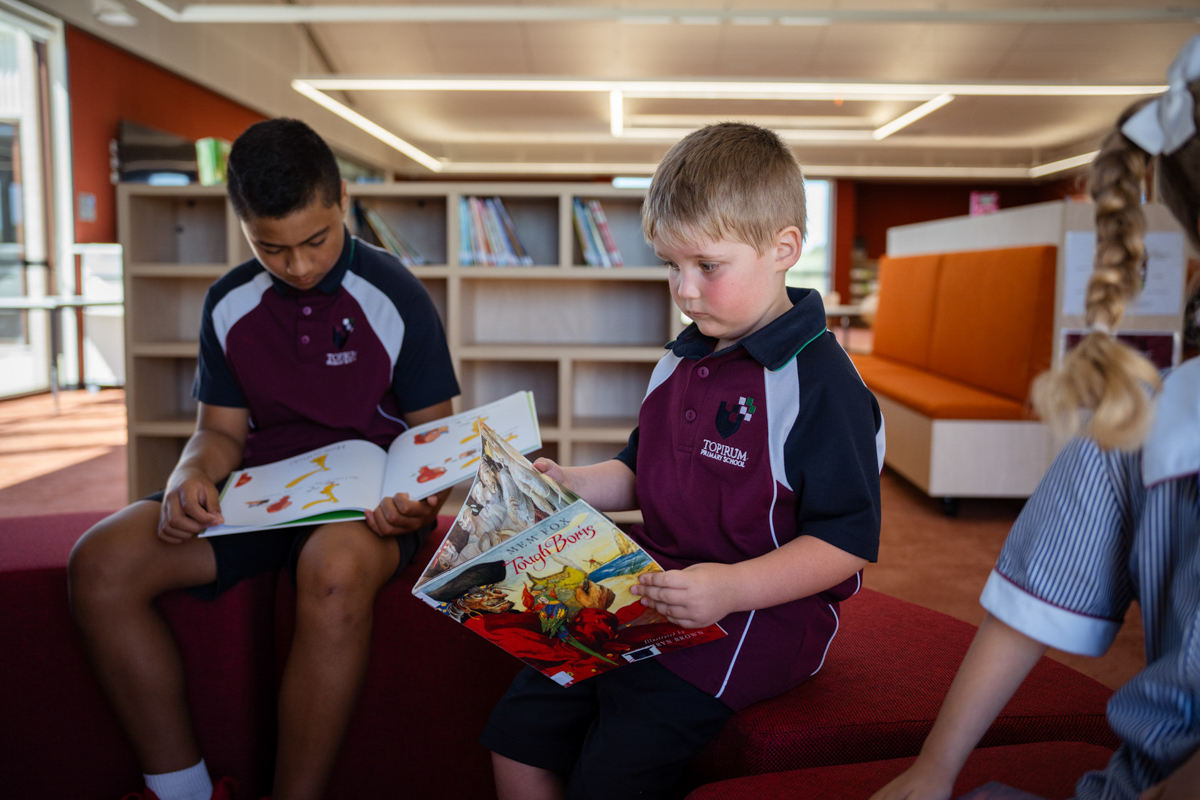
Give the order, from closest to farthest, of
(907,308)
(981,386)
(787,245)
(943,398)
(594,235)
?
1. (787,245)
2. (594,235)
3. (943,398)
4. (981,386)
5. (907,308)

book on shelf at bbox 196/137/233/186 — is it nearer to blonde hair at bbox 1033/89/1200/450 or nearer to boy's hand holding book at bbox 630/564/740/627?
boy's hand holding book at bbox 630/564/740/627

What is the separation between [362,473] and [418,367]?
0.30 meters

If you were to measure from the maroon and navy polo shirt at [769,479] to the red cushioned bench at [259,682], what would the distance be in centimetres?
27

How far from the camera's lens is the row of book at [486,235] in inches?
118

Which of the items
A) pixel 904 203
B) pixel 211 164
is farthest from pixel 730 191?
pixel 904 203

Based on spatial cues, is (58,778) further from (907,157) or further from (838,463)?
(907,157)

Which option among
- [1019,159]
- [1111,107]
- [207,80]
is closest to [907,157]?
[1019,159]

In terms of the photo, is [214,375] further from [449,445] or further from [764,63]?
[764,63]

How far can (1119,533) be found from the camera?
2.31 feet

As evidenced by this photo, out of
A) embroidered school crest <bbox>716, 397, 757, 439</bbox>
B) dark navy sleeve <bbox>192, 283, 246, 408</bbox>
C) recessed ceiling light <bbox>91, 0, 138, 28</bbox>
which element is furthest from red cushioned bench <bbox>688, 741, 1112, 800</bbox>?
recessed ceiling light <bbox>91, 0, 138, 28</bbox>

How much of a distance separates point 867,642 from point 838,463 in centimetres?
46

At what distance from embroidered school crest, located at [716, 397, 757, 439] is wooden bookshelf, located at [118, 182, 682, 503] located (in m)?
1.84

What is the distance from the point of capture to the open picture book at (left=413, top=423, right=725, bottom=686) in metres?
0.90

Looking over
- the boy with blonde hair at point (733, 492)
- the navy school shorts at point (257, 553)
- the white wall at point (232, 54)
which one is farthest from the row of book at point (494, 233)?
the white wall at point (232, 54)
